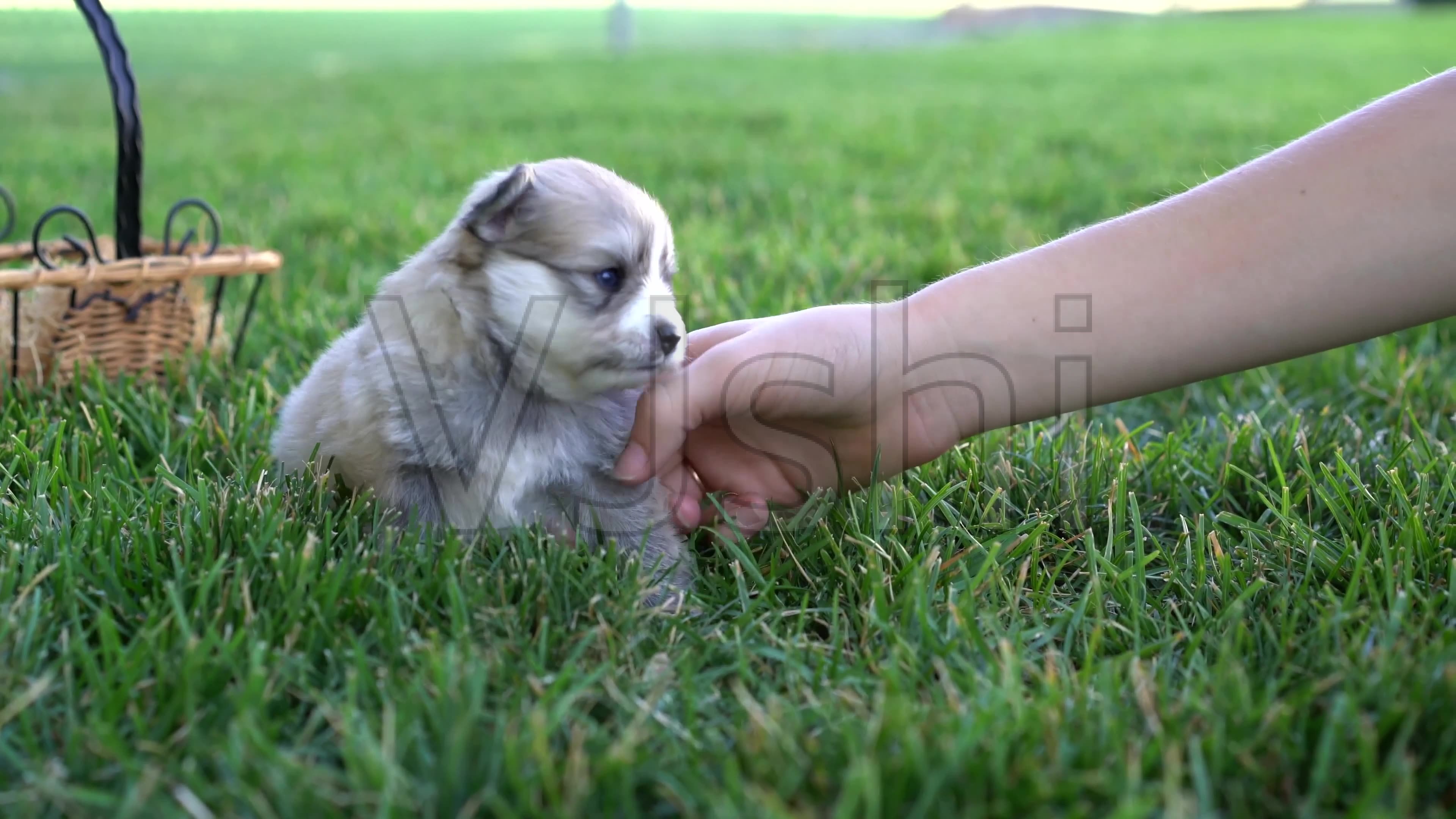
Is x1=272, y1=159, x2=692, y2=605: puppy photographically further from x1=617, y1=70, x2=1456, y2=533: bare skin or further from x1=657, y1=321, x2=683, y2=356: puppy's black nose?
x1=617, y1=70, x2=1456, y2=533: bare skin

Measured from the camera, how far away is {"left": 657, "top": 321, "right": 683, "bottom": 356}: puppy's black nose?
2156 mm

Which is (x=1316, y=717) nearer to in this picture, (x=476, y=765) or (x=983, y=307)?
(x=983, y=307)

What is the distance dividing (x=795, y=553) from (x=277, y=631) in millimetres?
986

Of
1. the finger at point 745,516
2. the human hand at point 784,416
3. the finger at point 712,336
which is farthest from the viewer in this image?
the finger at point 712,336

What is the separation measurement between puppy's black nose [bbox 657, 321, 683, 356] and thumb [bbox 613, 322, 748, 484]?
8cm

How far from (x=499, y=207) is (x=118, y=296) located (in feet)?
5.44

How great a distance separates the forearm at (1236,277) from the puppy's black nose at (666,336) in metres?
0.50

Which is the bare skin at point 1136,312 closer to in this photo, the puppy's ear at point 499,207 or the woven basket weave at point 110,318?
the puppy's ear at point 499,207

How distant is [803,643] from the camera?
1.97m

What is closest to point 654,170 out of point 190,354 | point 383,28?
point 190,354

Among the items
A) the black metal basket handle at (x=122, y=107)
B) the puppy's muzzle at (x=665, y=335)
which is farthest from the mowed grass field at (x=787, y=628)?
the black metal basket handle at (x=122, y=107)

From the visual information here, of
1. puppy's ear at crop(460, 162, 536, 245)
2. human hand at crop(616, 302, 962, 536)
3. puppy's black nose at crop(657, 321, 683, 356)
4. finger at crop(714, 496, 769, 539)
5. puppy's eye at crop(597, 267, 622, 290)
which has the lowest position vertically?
finger at crop(714, 496, 769, 539)

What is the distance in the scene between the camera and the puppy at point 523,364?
214 cm

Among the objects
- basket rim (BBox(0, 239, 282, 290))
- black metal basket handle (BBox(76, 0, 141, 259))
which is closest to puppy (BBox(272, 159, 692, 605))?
basket rim (BBox(0, 239, 282, 290))
